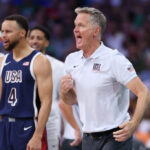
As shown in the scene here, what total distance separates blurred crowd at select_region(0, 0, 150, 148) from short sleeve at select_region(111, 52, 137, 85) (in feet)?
22.6

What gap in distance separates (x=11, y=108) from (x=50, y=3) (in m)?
8.29

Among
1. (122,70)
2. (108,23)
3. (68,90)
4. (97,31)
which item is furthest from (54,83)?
(108,23)

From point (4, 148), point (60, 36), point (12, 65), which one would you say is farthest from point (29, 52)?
A: point (60, 36)

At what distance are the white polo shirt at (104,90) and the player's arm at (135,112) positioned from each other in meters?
0.09

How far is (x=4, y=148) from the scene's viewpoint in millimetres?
6016

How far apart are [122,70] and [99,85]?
0.27 meters

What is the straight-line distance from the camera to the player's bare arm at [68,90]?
18.6ft

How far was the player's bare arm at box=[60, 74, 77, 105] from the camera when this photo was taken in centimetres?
568

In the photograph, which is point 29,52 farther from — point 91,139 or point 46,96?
point 91,139

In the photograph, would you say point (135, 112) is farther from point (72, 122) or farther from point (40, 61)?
point (72, 122)

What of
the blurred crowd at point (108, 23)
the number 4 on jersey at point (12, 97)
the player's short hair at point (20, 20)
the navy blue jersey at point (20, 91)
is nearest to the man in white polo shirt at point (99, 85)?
the navy blue jersey at point (20, 91)

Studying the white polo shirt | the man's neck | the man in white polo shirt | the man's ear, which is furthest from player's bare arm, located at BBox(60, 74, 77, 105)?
the man's neck

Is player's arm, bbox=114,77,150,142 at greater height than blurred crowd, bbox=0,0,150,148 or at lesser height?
greater

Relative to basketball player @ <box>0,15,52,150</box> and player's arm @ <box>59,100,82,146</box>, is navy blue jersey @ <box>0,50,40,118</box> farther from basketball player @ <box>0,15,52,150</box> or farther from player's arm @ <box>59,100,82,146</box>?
player's arm @ <box>59,100,82,146</box>
